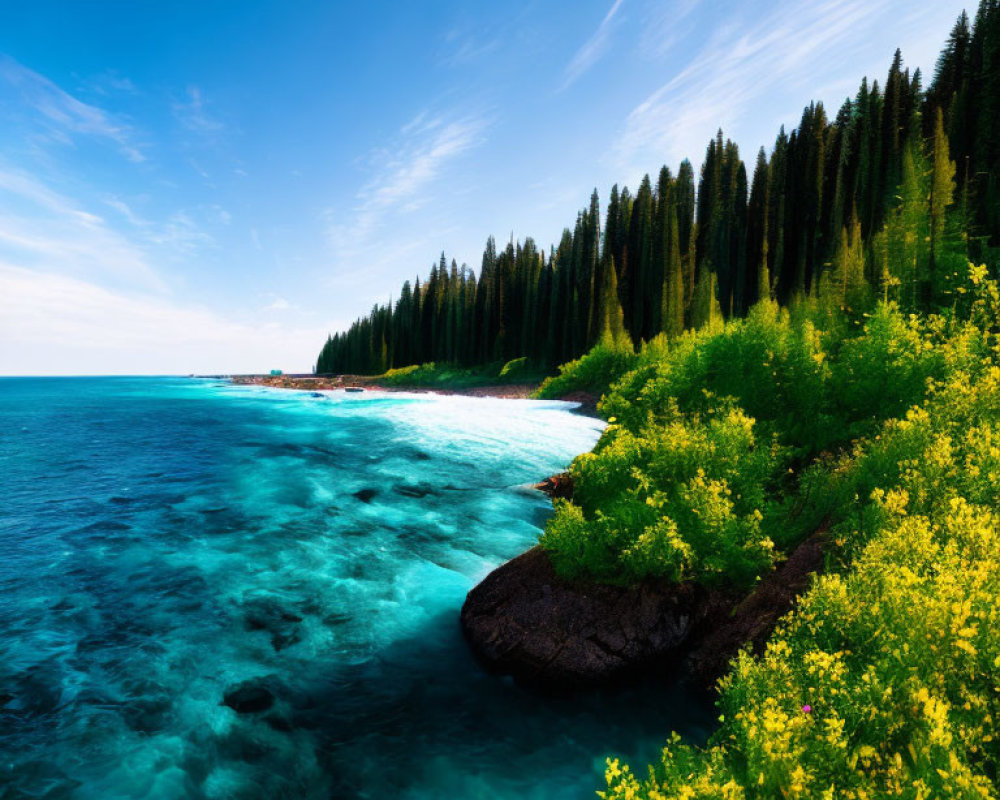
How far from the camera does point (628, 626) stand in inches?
333

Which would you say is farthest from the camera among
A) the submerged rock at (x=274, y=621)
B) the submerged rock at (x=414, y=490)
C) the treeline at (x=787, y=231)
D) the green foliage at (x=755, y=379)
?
the treeline at (x=787, y=231)

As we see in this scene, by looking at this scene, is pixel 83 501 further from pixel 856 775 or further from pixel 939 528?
pixel 939 528

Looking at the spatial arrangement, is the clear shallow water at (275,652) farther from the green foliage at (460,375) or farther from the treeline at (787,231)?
the green foliage at (460,375)

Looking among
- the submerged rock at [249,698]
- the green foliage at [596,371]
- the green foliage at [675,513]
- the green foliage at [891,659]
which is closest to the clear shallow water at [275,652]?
the submerged rock at [249,698]

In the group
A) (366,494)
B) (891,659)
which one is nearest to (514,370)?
(366,494)

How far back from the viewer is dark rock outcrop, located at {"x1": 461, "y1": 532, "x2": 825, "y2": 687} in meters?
8.14

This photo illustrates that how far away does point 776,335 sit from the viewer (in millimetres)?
14258

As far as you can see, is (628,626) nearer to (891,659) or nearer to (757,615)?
(757,615)

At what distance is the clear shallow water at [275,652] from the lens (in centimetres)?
693

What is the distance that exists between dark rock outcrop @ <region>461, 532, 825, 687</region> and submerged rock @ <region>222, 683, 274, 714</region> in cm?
384

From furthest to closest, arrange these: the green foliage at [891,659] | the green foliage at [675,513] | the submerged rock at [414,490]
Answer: the submerged rock at [414,490]
the green foliage at [675,513]
the green foliage at [891,659]

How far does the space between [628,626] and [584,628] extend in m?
0.77

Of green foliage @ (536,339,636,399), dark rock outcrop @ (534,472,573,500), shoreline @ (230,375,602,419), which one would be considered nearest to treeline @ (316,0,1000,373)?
green foliage @ (536,339,636,399)

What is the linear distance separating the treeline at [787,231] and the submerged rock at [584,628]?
2092 cm
